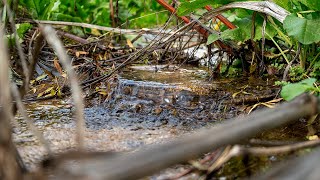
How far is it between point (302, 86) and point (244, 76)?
3.14ft

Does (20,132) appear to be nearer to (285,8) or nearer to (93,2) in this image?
(285,8)

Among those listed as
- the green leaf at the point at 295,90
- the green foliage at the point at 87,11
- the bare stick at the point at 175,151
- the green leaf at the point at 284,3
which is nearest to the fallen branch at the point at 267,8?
the green leaf at the point at 284,3

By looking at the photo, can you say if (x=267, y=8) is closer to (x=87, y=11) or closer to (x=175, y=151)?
(x=175, y=151)

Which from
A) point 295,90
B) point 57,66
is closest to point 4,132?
point 295,90

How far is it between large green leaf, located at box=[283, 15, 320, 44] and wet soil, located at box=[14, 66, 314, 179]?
0.98ft

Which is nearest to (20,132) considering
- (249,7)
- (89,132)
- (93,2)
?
(89,132)

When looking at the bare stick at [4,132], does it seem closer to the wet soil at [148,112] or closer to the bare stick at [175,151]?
the bare stick at [175,151]

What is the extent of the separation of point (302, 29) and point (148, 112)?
70cm

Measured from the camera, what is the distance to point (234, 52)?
2.44m

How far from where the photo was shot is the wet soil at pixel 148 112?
168cm

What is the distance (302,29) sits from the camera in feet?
6.05

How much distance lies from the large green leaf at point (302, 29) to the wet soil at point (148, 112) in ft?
0.98

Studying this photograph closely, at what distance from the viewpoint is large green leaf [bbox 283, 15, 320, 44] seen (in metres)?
1.84

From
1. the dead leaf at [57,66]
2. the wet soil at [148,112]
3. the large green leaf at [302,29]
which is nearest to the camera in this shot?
the wet soil at [148,112]
